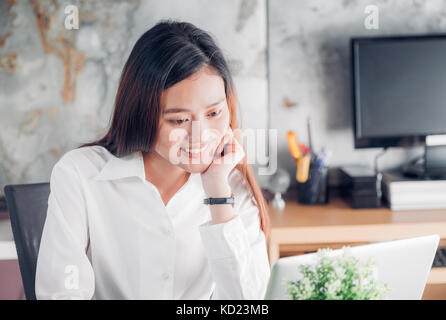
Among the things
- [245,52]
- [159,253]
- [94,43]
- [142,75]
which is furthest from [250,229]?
[94,43]

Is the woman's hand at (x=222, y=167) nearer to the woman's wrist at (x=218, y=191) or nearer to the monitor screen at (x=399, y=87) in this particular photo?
the woman's wrist at (x=218, y=191)

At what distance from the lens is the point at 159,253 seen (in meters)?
1.04

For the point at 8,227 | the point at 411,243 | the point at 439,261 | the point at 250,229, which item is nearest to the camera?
the point at 411,243

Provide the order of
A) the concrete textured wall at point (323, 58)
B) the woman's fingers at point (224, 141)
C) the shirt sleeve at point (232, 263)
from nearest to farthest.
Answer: the shirt sleeve at point (232, 263) → the woman's fingers at point (224, 141) → the concrete textured wall at point (323, 58)

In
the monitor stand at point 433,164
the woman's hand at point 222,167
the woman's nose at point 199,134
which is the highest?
the woman's nose at point 199,134

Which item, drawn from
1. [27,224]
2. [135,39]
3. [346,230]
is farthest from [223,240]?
[135,39]

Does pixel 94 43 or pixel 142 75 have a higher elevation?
pixel 94 43

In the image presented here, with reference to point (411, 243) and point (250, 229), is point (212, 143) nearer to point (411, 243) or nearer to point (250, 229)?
point (250, 229)

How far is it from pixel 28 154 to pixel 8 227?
11.8 inches

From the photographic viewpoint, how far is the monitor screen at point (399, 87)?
70.2 inches

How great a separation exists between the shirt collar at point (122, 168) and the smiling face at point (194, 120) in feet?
0.22

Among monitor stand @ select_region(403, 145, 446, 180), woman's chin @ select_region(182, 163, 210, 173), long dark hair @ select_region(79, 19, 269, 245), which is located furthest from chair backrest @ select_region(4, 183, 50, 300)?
monitor stand @ select_region(403, 145, 446, 180)

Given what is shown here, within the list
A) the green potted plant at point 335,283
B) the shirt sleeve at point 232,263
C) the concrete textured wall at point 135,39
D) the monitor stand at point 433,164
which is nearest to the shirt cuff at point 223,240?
the shirt sleeve at point 232,263

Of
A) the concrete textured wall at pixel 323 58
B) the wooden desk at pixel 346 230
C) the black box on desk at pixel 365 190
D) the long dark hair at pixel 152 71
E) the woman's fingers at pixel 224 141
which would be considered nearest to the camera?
the long dark hair at pixel 152 71
